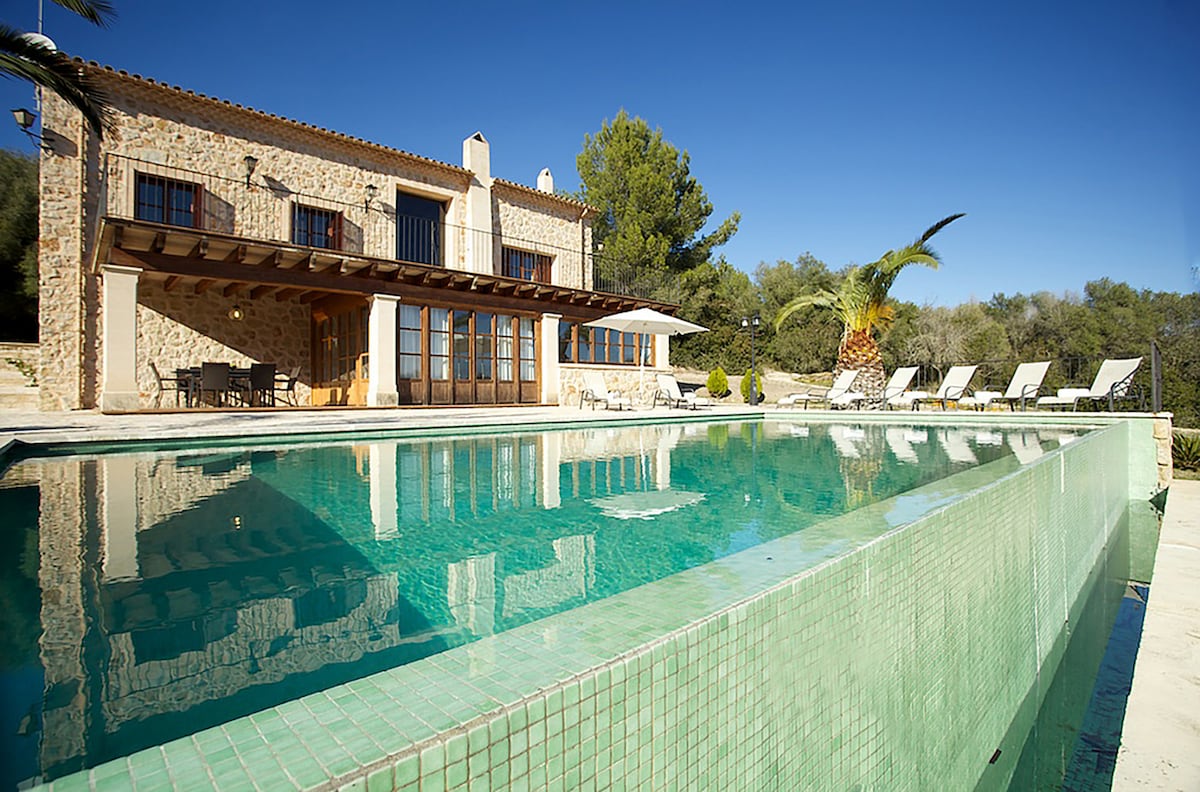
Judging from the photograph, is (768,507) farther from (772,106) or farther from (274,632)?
(772,106)

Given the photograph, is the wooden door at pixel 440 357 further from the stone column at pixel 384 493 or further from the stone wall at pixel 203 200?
the stone column at pixel 384 493

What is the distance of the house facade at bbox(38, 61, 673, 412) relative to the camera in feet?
37.3

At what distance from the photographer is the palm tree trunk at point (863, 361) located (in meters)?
17.3

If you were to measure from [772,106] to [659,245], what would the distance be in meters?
6.67

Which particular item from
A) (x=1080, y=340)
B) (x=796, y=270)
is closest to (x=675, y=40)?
(x=796, y=270)

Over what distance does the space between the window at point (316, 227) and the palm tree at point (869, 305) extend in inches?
490

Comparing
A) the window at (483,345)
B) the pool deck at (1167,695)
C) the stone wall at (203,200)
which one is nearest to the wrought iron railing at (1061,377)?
the pool deck at (1167,695)

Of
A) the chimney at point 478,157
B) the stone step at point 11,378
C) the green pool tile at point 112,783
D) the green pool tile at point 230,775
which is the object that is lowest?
the green pool tile at point 230,775

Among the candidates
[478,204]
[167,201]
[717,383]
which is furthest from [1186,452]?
[167,201]

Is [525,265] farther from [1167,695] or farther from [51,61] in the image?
[1167,695]

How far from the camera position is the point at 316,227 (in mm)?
14641

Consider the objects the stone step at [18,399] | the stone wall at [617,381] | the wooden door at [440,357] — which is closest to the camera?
the stone step at [18,399]

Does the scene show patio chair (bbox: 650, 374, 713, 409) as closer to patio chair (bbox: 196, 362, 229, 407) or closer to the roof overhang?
the roof overhang

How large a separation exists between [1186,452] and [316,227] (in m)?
17.4
